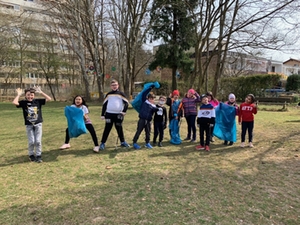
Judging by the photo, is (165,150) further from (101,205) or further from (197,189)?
(101,205)

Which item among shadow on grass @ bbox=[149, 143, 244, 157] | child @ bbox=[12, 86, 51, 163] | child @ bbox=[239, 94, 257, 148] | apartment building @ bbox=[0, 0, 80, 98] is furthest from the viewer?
apartment building @ bbox=[0, 0, 80, 98]

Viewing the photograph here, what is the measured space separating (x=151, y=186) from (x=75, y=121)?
2.96m

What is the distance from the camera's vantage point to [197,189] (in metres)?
4.11

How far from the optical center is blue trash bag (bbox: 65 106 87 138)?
618 cm

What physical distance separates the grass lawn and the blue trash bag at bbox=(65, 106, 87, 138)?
1.84ft

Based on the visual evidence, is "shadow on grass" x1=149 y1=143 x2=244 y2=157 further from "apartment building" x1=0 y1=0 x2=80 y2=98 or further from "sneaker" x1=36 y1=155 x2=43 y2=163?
"apartment building" x1=0 y1=0 x2=80 y2=98

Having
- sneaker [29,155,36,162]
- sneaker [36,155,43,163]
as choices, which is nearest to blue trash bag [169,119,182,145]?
sneaker [36,155,43,163]

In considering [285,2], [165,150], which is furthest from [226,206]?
[285,2]

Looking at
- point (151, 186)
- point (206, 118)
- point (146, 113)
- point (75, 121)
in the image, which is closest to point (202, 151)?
point (206, 118)

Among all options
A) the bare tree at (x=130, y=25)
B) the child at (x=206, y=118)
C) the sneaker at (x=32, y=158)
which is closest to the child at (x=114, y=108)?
the sneaker at (x=32, y=158)

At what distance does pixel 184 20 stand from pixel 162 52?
306cm

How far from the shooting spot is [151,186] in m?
4.21

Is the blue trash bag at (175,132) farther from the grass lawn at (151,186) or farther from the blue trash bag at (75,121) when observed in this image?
the blue trash bag at (75,121)

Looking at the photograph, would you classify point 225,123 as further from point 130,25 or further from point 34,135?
point 130,25
